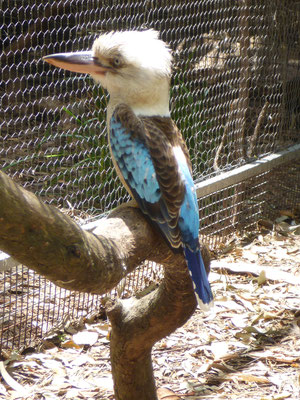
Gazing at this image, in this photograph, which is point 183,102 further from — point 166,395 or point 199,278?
point 199,278

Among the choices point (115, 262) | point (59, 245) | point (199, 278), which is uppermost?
point (59, 245)

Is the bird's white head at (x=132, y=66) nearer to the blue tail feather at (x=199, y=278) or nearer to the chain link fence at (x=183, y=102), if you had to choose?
the blue tail feather at (x=199, y=278)

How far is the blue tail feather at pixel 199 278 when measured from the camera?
2.37 meters

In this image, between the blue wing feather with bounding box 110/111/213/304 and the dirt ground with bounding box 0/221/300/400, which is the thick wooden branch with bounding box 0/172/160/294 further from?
the dirt ground with bounding box 0/221/300/400

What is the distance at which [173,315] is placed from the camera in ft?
8.16

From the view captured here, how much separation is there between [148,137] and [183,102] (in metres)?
1.86

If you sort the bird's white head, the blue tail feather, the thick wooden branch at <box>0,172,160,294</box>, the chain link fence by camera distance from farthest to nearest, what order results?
1. the chain link fence
2. the bird's white head
3. the blue tail feather
4. the thick wooden branch at <box>0,172,160,294</box>

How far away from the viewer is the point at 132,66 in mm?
2832

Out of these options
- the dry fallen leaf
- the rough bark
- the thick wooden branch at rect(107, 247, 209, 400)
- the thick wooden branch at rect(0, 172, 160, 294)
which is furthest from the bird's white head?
the dry fallen leaf

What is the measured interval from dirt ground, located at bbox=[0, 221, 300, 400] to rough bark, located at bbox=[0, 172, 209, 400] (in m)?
0.50

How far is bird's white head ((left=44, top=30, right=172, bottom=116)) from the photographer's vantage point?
2805 mm

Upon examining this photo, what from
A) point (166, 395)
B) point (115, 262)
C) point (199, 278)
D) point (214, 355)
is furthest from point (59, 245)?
point (214, 355)

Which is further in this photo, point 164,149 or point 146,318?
point 164,149

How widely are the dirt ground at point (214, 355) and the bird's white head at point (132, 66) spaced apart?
4.27 ft
